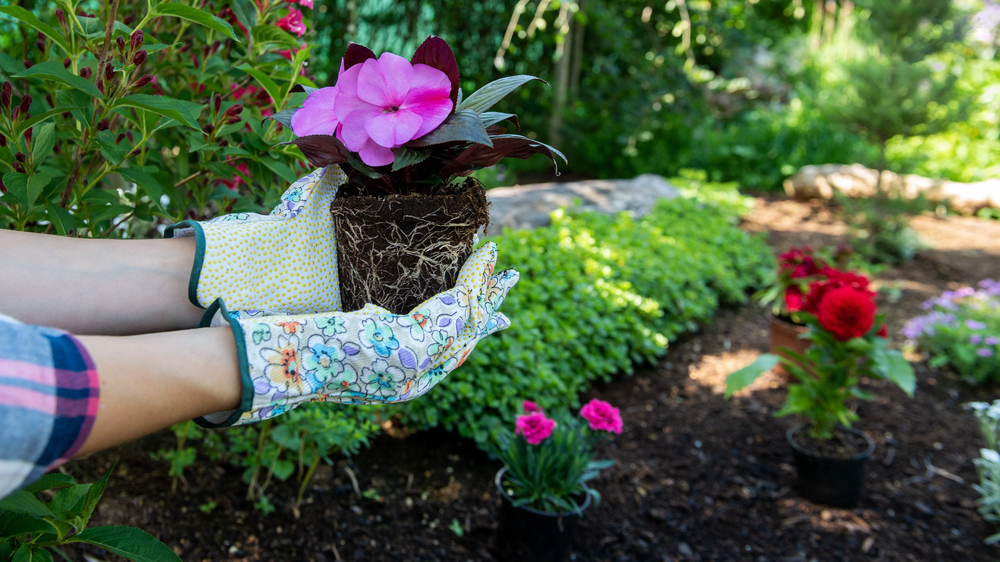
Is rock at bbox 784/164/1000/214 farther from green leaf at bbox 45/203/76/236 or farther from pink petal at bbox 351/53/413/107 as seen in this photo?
green leaf at bbox 45/203/76/236

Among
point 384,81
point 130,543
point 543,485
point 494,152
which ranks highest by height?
point 384,81

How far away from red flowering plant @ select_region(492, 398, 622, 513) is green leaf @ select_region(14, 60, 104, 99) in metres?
1.28

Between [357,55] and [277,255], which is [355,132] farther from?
[277,255]

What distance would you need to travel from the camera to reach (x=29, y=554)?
88cm

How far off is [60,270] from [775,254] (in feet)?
16.2

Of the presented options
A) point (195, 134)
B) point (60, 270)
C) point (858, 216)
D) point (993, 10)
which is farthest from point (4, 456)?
point (993, 10)

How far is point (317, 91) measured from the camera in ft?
3.01

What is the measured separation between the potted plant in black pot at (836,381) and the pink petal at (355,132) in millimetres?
1824

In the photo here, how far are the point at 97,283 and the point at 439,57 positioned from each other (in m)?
0.61

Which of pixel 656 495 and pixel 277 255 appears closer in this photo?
pixel 277 255

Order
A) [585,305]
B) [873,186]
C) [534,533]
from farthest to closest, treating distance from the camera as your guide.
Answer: [873,186] → [585,305] → [534,533]

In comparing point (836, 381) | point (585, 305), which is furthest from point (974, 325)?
point (585, 305)

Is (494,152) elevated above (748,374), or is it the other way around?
(494,152)

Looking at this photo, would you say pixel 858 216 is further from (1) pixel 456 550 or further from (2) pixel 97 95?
(2) pixel 97 95
